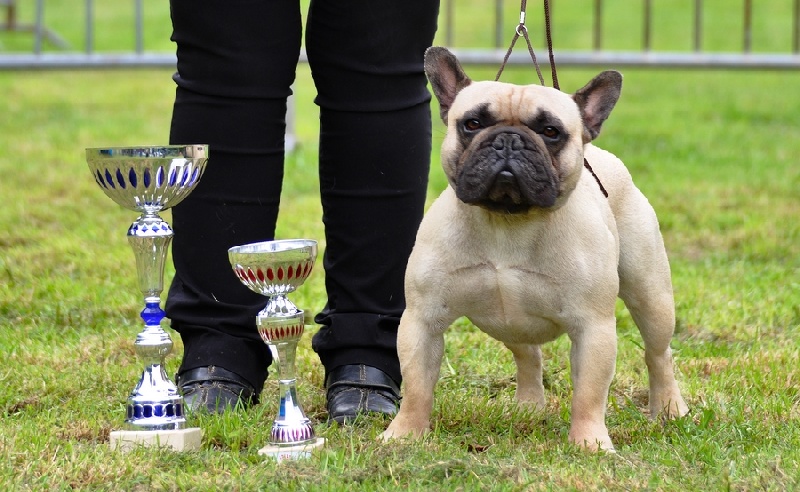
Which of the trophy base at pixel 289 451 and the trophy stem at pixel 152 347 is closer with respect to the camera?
the trophy base at pixel 289 451

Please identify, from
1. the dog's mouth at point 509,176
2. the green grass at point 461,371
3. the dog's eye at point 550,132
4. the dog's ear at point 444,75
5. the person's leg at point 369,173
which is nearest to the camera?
the green grass at point 461,371

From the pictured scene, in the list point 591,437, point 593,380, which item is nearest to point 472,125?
point 593,380

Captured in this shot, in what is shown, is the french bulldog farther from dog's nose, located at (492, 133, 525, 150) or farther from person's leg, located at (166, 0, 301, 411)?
person's leg, located at (166, 0, 301, 411)

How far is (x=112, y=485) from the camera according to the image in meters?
2.20

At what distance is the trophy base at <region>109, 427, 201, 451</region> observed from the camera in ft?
7.83

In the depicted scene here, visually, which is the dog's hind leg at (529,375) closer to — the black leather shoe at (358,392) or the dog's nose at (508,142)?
the black leather shoe at (358,392)

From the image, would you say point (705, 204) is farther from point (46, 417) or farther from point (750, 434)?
point (46, 417)

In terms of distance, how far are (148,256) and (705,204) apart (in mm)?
3960

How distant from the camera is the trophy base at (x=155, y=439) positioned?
7.83 ft

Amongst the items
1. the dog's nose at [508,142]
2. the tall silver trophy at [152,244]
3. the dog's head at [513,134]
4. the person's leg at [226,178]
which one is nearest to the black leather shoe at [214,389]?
the person's leg at [226,178]

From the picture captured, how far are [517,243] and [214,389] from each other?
82 cm

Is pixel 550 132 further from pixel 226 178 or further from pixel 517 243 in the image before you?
pixel 226 178

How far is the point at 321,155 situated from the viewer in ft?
9.87

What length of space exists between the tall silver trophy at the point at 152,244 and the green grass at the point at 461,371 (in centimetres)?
6
